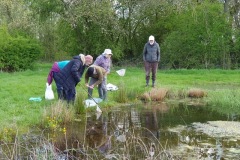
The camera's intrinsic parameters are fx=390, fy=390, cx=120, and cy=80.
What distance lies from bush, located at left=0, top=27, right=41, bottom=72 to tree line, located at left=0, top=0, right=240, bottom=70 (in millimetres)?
75

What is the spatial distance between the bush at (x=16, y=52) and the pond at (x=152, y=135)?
1179 centimetres

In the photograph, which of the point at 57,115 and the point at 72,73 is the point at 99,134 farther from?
the point at 72,73

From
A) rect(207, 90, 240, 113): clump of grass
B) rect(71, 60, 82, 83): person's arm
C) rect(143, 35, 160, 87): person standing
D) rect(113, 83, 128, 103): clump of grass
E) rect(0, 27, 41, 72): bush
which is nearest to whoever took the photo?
rect(71, 60, 82, 83): person's arm

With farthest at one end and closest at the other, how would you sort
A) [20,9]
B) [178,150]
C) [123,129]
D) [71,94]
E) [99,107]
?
[20,9]
[99,107]
[71,94]
[123,129]
[178,150]

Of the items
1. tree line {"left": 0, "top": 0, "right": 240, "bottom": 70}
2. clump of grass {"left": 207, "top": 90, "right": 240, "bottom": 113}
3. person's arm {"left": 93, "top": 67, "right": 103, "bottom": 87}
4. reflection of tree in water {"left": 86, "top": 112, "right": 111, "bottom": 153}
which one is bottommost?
reflection of tree in water {"left": 86, "top": 112, "right": 111, "bottom": 153}

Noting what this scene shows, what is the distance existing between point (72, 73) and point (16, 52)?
13011mm

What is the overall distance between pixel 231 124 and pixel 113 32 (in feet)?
45.5

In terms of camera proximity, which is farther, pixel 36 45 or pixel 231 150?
pixel 36 45

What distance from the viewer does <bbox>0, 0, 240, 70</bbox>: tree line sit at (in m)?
20.7

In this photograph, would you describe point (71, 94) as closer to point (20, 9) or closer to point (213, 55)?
point (213, 55)

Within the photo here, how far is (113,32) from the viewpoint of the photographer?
71.6 ft

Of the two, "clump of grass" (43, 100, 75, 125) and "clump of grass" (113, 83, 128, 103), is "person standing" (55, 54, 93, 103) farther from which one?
"clump of grass" (113, 83, 128, 103)

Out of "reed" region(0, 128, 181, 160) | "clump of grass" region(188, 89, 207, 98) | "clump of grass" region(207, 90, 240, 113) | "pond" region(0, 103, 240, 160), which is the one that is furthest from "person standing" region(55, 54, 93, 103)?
"clump of grass" region(188, 89, 207, 98)

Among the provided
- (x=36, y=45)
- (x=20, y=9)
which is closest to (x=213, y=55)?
(x=36, y=45)
